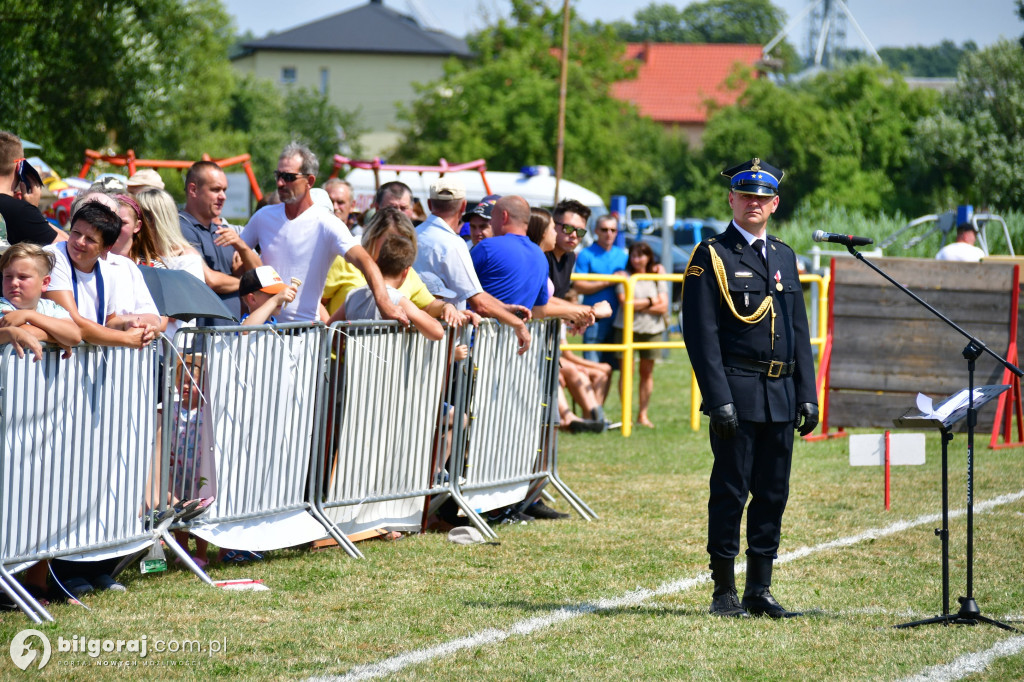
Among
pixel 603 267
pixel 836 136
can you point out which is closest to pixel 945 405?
pixel 603 267

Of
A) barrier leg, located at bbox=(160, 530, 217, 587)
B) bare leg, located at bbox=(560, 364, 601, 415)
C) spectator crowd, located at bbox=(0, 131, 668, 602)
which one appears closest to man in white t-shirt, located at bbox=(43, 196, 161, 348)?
spectator crowd, located at bbox=(0, 131, 668, 602)

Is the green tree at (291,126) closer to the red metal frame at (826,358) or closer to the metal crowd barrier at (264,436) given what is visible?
the red metal frame at (826,358)

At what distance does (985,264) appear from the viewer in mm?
11898

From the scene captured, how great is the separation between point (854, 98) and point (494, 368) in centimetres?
4941

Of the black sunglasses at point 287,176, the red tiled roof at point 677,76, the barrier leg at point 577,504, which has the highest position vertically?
the red tiled roof at point 677,76

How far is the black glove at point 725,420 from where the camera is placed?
5598mm

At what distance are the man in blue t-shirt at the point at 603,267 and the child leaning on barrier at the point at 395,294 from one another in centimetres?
544

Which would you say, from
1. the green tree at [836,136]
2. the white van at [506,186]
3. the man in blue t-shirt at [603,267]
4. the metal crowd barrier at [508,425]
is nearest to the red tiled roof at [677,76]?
the green tree at [836,136]

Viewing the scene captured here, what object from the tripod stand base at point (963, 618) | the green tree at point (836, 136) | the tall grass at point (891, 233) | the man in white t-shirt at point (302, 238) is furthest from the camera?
the green tree at point (836, 136)

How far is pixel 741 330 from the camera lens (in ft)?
19.1

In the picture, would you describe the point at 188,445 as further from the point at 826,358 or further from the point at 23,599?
the point at 826,358

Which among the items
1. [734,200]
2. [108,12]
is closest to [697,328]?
[734,200]

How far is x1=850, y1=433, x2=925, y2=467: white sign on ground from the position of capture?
775 cm

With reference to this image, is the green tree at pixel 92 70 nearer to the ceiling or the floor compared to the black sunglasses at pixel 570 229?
nearer to the ceiling
